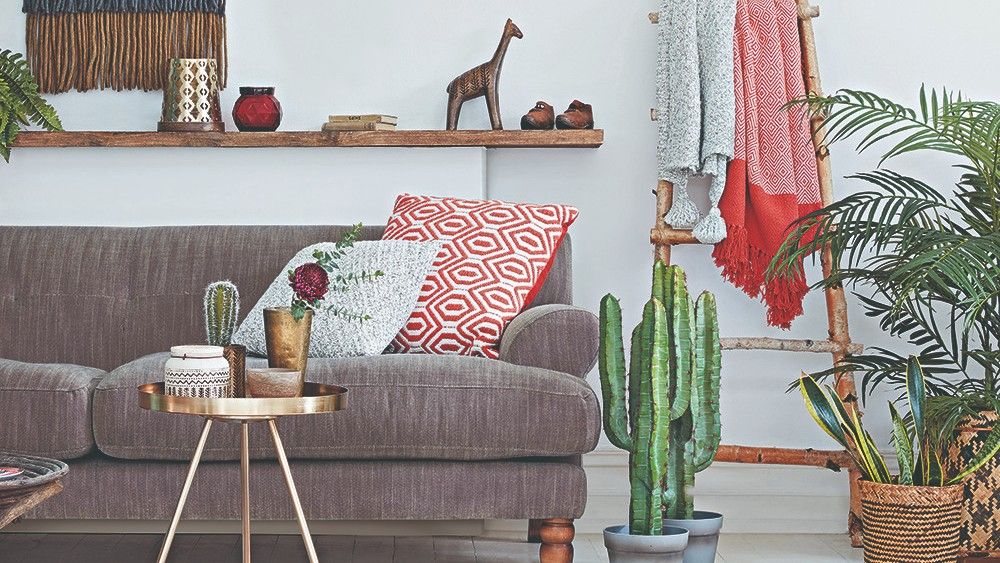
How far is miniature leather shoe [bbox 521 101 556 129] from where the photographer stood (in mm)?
3420

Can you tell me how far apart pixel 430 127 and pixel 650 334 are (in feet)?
4.51

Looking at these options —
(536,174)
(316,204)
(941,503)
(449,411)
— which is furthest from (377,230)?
(941,503)

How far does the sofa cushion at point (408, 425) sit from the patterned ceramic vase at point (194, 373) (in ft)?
1.44

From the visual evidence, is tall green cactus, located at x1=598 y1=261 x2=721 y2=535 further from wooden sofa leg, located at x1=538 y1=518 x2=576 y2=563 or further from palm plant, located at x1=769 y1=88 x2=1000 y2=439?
palm plant, located at x1=769 y1=88 x2=1000 y2=439

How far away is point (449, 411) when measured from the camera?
2404 mm

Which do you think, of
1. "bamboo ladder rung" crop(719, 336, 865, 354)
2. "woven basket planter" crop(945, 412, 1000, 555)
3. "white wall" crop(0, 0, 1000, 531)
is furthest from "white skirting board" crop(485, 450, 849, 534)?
"woven basket planter" crop(945, 412, 1000, 555)

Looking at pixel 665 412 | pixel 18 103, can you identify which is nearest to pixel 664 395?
pixel 665 412

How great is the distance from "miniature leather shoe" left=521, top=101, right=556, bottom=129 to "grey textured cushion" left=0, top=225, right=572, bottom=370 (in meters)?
0.48

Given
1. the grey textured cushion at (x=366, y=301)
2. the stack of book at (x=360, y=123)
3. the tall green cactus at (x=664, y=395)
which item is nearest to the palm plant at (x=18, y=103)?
the stack of book at (x=360, y=123)

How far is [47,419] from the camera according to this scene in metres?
2.43

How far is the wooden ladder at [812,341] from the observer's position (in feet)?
10.5

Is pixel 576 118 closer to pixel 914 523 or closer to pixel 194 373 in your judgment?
pixel 914 523

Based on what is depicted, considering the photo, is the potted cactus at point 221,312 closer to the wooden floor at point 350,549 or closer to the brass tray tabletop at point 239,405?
the brass tray tabletop at point 239,405

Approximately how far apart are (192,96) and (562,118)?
1.07m
